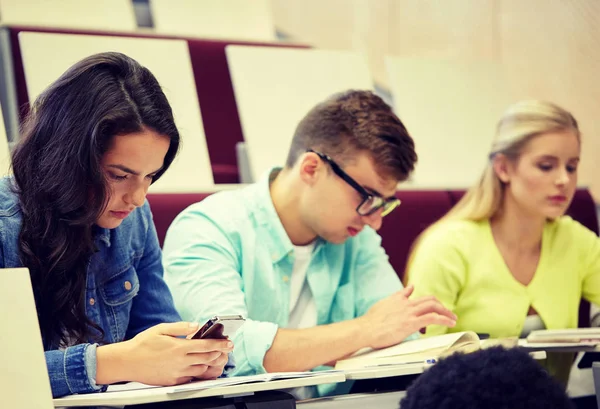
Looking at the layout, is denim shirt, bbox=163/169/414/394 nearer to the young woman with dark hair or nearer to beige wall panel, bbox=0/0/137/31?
the young woman with dark hair

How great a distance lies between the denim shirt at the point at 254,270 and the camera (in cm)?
139

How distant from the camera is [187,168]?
199 centimetres

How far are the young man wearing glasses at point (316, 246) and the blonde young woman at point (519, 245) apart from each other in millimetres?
173

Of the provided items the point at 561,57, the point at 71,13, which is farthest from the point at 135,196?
the point at 561,57

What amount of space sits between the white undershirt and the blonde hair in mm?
333

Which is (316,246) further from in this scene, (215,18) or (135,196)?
(215,18)

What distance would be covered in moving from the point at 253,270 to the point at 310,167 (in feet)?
0.78

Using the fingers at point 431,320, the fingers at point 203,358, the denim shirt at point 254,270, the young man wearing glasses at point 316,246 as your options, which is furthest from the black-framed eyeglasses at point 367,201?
the fingers at point 203,358

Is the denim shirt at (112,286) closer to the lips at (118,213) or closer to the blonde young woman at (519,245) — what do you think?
the lips at (118,213)

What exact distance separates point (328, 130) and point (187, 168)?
49cm

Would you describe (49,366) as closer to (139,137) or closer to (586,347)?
(139,137)

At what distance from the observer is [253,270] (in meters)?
1.55

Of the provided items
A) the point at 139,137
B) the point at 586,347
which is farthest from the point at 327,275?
the point at 139,137

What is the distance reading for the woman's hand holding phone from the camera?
40.0 inches
